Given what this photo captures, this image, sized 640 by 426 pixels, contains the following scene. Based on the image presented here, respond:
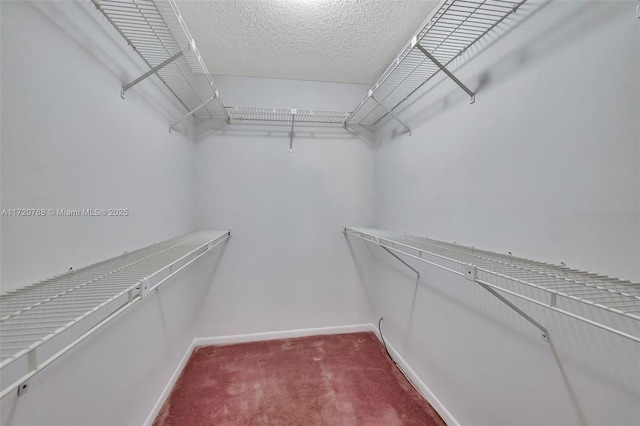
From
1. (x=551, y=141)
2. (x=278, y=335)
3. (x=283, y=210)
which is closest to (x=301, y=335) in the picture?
(x=278, y=335)

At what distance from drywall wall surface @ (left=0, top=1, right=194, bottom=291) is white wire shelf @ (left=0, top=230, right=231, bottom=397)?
9cm

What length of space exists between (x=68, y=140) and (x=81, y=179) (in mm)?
148

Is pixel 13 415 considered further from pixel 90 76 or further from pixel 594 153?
pixel 594 153

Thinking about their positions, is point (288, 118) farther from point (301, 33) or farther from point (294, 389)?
point (294, 389)

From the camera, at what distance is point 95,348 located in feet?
3.17

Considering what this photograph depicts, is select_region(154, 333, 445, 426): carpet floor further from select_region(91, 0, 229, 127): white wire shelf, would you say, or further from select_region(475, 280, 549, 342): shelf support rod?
select_region(91, 0, 229, 127): white wire shelf

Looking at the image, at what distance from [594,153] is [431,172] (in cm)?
82

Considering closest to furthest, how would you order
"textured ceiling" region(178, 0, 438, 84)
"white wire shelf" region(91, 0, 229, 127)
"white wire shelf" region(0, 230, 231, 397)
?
"white wire shelf" region(0, 230, 231, 397) < "white wire shelf" region(91, 0, 229, 127) < "textured ceiling" region(178, 0, 438, 84)

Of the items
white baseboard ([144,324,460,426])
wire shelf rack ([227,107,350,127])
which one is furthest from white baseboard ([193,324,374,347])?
wire shelf rack ([227,107,350,127])

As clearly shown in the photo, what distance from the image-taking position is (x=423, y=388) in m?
1.60

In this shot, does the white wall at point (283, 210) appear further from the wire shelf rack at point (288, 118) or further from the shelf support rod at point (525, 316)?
the shelf support rod at point (525, 316)

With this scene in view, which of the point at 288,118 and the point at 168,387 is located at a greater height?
the point at 288,118

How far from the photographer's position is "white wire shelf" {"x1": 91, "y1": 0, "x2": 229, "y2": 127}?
3.17 feet

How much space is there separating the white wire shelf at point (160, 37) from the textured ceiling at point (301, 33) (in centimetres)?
34
